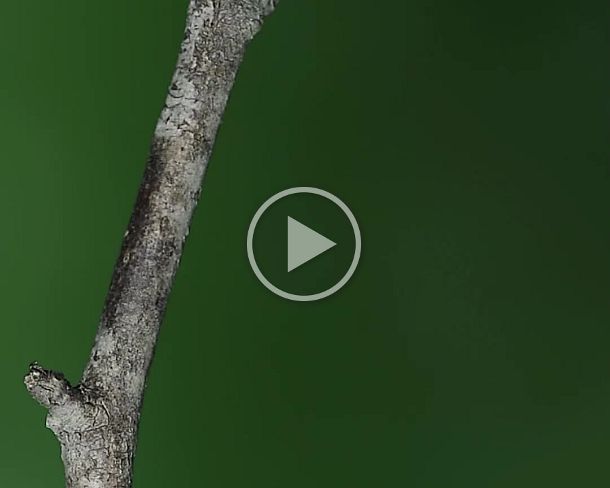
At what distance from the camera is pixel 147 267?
767 millimetres

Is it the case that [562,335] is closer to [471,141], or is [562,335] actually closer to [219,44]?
[471,141]

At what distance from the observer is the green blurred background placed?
207cm

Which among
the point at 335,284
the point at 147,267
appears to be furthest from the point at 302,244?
the point at 147,267

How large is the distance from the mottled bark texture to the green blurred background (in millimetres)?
1313

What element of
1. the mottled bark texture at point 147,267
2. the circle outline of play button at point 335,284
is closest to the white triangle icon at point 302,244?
the circle outline of play button at point 335,284

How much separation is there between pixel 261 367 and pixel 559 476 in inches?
33.0

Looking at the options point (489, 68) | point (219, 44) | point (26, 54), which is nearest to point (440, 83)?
point (489, 68)

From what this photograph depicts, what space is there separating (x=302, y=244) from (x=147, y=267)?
1.50m

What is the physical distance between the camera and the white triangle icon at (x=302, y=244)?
7.20 ft

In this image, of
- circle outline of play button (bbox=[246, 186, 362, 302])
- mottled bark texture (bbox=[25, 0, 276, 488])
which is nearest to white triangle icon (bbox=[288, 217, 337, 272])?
circle outline of play button (bbox=[246, 186, 362, 302])

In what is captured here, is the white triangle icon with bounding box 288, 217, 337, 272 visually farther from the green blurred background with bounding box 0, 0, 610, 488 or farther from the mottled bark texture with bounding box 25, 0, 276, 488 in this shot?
the mottled bark texture with bounding box 25, 0, 276, 488

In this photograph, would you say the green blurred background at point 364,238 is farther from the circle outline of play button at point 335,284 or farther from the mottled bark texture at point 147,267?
the mottled bark texture at point 147,267

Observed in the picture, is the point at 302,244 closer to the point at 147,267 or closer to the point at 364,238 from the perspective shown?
the point at 364,238

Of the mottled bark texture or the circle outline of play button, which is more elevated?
the circle outline of play button
